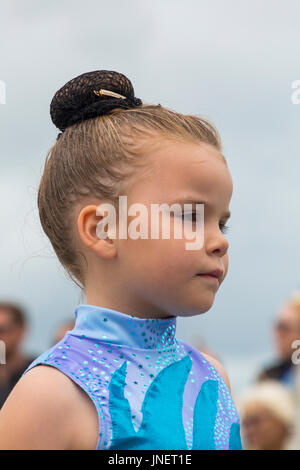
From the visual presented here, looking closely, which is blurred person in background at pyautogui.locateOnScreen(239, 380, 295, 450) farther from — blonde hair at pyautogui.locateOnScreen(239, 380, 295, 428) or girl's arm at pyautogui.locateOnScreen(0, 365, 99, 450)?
girl's arm at pyautogui.locateOnScreen(0, 365, 99, 450)

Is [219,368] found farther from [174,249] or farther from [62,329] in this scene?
[62,329]

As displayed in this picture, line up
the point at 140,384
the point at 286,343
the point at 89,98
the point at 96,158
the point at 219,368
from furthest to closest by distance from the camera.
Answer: the point at 286,343 < the point at 219,368 < the point at 89,98 < the point at 96,158 < the point at 140,384

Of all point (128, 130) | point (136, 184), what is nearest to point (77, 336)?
point (136, 184)

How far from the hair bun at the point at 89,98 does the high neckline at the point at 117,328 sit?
502mm

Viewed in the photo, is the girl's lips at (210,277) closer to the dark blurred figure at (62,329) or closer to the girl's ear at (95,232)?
the girl's ear at (95,232)

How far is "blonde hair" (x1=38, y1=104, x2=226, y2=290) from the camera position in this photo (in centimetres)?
153

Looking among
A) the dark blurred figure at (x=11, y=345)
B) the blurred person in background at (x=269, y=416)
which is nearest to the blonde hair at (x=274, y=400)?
the blurred person in background at (x=269, y=416)

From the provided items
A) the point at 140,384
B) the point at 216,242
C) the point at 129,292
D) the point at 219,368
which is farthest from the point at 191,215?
the point at 219,368

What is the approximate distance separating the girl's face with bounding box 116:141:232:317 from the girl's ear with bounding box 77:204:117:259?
28 mm

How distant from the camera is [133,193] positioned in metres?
1.49

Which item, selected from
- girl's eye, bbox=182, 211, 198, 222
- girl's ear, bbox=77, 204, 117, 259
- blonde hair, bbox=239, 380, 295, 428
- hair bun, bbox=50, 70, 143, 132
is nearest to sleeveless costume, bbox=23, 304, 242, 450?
girl's ear, bbox=77, 204, 117, 259

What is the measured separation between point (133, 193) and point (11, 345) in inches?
90.9

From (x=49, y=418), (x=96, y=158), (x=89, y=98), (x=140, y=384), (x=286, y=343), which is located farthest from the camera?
(x=286, y=343)

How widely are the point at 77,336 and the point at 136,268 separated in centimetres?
20
